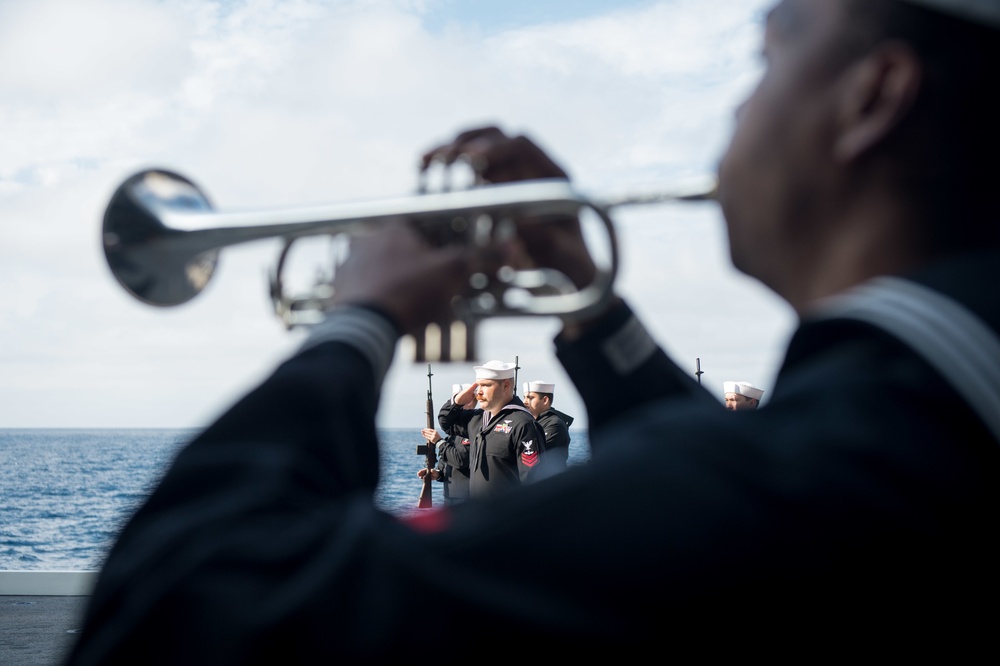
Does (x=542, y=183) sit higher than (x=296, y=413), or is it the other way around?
(x=542, y=183)

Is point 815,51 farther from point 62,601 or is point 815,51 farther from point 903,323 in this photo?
point 62,601

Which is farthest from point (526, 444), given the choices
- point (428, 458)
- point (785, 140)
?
point (785, 140)

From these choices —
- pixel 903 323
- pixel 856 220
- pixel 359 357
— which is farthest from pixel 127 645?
pixel 856 220

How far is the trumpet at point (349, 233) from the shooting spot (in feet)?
5.11

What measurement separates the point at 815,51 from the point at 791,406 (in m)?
0.46

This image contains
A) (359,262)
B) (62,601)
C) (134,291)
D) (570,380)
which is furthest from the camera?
(62,601)

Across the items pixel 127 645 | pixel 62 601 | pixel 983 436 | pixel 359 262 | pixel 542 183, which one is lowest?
pixel 62 601

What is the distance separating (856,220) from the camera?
40.5 inches

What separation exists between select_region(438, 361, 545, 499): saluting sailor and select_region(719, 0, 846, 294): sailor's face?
610cm

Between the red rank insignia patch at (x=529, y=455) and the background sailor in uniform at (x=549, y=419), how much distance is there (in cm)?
11

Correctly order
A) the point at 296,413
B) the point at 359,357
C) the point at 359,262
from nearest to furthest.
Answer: the point at 296,413
the point at 359,357
the point at 359,262

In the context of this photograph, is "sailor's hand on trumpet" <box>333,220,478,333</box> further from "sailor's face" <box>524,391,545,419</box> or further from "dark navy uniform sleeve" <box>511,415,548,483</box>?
"sailor's face" <box>524,391,545,419</box>

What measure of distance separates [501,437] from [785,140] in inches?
269

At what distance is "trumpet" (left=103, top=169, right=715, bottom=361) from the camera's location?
1.56 metres
